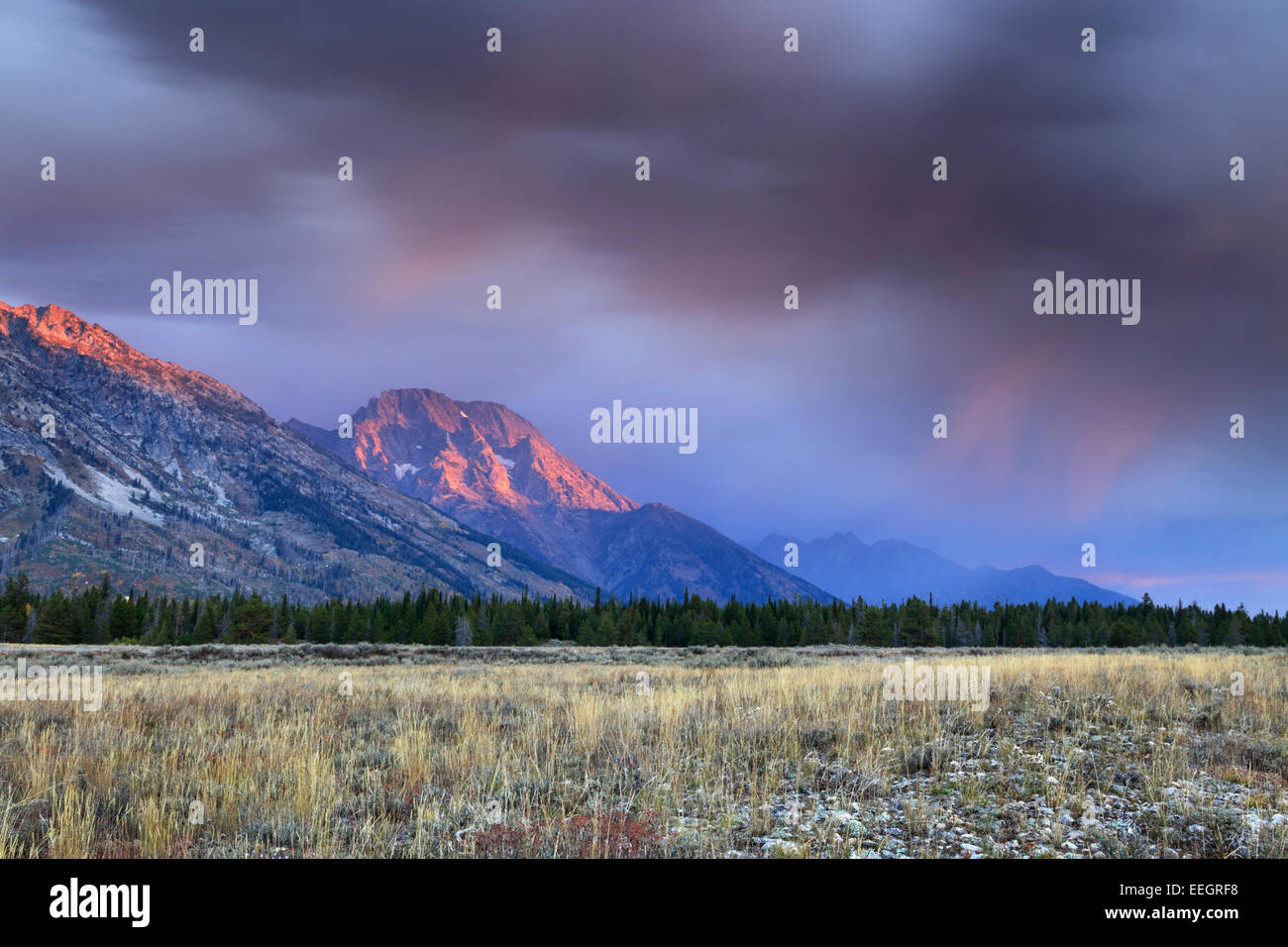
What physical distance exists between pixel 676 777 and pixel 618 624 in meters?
99.7

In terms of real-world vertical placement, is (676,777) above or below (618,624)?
above

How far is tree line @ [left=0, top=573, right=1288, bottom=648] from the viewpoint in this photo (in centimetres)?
9946

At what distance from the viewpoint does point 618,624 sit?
10644 centimetres

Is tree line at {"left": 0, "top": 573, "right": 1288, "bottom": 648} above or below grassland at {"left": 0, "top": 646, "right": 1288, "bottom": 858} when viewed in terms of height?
below

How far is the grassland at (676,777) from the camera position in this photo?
22.1ft

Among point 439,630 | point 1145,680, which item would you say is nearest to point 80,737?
point 1145,680

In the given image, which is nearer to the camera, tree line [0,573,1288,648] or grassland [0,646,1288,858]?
grassland [0,646,1288,858]

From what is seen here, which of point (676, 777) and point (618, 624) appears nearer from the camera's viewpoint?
point (676, 777)

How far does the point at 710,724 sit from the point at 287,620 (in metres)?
121

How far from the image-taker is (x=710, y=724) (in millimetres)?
11406

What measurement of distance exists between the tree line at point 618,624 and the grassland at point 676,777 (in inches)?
3187

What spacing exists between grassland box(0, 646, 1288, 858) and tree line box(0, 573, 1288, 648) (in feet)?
266

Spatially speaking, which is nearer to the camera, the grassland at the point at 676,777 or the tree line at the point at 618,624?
the grassland at the point at 676,777
